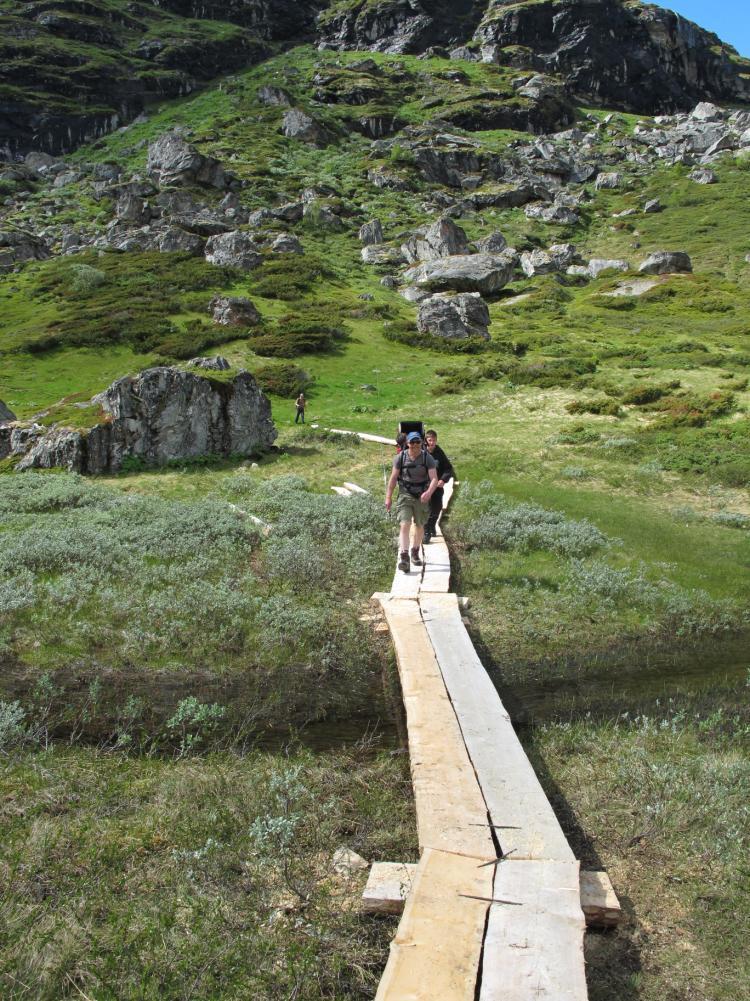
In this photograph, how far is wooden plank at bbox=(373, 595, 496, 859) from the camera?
611 cm

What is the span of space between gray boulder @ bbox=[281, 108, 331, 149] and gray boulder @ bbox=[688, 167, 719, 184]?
68308mm

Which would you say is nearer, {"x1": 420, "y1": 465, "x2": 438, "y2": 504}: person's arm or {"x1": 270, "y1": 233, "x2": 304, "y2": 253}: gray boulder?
{"x1": 420, "y1": 465, "x2": 438, "y2": 504}: person's arm

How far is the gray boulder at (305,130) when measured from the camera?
408 ft

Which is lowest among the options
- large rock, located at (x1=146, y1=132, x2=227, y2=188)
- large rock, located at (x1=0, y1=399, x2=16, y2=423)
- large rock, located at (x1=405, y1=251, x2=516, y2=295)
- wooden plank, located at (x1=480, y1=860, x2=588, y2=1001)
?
wooden plank, located at (x1=480, y1=860, x2=588, y2=1001)

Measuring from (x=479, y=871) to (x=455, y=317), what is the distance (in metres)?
45.6

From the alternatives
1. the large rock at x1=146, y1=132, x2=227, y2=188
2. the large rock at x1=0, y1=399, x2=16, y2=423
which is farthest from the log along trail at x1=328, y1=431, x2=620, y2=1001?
the large rock at x1=146, y1=132, x2=227, y2=188

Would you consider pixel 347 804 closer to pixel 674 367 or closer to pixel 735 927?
pixel 735 927

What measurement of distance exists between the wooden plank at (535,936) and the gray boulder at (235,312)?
44716mm

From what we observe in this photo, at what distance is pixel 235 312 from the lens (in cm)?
4638

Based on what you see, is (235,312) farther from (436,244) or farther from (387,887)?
(387,887)

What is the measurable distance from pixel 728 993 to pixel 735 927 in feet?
2.34

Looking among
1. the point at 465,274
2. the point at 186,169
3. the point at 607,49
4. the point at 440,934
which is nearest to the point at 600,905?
the point at 440,934

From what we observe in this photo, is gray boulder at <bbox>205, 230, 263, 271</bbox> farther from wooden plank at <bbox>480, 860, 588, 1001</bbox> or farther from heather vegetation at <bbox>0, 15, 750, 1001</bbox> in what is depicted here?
wooden plank at <bbox>480, 860, 588, 1001</bbox>

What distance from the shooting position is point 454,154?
120m
